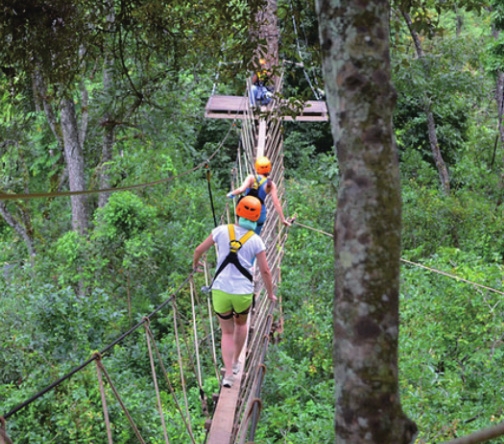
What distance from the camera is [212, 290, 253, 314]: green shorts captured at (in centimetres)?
289

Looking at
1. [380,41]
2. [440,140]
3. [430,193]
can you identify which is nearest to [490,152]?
[440,140]

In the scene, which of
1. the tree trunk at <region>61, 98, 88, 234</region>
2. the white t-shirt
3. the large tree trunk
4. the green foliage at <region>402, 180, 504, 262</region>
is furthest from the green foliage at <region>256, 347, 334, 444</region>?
the tree trunk at <region>61, 98, 88, 234</region>

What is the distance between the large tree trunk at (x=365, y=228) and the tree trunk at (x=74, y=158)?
21.3ft

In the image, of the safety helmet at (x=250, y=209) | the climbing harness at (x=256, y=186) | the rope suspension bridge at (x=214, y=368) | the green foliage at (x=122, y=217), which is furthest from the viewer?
the green foliage at (x=122, y=217)

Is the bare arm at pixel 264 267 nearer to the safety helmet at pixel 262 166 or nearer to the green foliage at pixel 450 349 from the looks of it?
the green foliage at pixel 450 349

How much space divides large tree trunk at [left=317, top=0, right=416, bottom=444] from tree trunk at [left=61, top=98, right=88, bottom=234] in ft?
21.3

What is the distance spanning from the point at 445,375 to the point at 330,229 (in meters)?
3.53

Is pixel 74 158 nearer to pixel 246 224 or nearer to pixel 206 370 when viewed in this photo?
pixel 206 370

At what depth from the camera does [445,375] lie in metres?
4.12

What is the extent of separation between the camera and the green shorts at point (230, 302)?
114 inches

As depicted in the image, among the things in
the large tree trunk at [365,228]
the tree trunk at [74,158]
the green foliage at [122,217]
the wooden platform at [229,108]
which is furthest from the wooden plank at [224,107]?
the large tree trunk at [365,228]

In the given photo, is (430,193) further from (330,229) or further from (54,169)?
(54,169)

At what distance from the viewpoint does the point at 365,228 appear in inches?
47.5

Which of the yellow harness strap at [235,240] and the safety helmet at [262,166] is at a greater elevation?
the safety helmet at [262,166]
